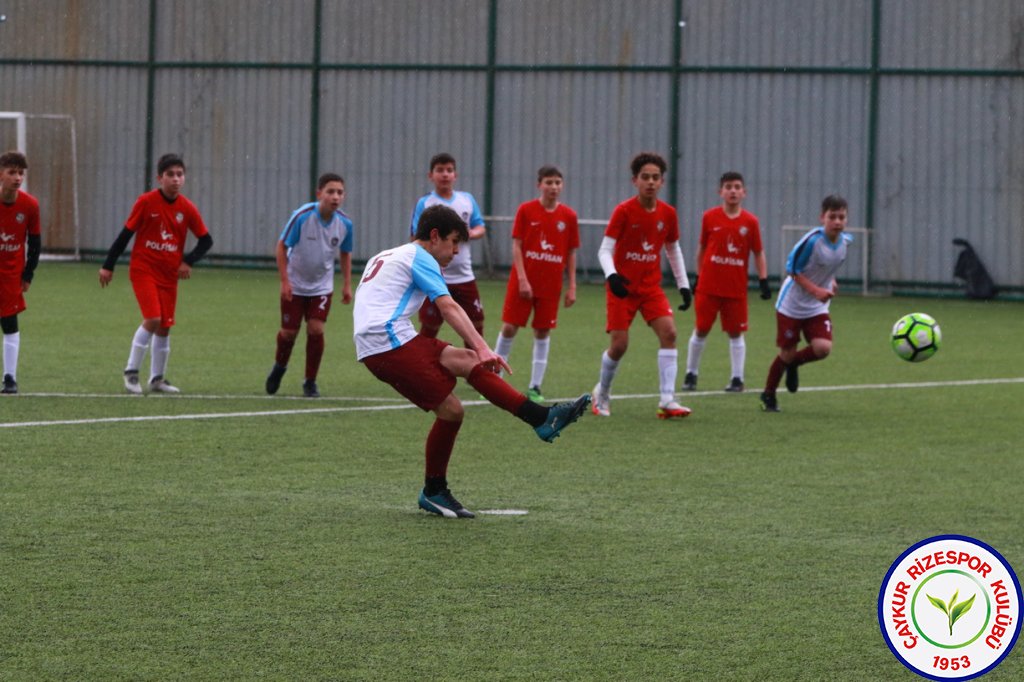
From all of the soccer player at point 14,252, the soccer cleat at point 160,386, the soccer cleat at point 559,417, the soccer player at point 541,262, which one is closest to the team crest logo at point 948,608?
the soccer cleat at point 559,417

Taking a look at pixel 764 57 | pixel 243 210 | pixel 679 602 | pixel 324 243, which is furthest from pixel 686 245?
pixel 679 602

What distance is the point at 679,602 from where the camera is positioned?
6723 millimetres

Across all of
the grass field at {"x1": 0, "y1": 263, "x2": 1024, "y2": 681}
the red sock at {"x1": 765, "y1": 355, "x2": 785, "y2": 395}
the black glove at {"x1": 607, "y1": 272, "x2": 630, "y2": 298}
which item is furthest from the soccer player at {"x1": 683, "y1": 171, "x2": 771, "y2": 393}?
the black glove at {"x1": 607, "y1": 272, "x2": 630, "y2": 298}

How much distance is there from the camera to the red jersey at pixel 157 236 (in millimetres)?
13922

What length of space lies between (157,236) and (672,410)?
4.41 m

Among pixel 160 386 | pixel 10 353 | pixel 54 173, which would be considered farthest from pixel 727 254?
pixel 54 173

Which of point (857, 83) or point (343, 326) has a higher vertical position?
point (857, 83)

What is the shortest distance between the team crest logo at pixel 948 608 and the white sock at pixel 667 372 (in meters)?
7.54

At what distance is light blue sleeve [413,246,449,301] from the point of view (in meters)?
8.25

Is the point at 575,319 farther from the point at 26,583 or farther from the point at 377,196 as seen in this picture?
the point at 26,583

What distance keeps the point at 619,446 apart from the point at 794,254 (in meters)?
3.26

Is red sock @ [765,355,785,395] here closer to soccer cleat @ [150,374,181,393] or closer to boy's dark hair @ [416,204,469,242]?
soccer cleat @ [150,374,181,393]

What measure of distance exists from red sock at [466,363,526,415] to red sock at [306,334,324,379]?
18.6 feet

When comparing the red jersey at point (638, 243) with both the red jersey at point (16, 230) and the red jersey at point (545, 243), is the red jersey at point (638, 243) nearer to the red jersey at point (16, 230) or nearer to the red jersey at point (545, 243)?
the red jersey at point (545, 243)
